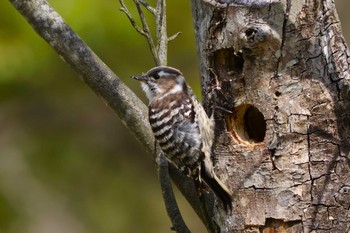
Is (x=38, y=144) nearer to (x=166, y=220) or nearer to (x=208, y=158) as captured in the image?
(x=166, y=220)

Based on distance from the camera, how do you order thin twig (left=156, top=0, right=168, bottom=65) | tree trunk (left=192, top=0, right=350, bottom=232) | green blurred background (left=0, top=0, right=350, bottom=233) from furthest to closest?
green blurred background (left=0, top=0, right=350, bottom=233) < thin twig (left=156, top=0, right=168, bottom=65) < tree trunk (left=192, top=0, right=350, bottom=232)

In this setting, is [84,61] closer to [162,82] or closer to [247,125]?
[162,82]

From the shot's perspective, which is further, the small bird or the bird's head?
the bird's head

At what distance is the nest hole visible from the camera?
4.77 m

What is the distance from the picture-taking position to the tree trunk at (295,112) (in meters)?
4.46

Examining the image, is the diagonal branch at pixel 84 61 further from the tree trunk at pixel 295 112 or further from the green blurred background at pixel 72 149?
the green blurred background at pixel 72 149

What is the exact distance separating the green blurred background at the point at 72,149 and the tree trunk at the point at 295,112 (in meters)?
4.16

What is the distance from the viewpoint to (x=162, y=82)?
5.50 metres

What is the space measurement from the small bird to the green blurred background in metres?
3.19

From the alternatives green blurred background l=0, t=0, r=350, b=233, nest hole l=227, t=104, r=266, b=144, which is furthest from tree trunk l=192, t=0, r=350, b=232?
green blurred background l=0, t=0, r=350, b=233

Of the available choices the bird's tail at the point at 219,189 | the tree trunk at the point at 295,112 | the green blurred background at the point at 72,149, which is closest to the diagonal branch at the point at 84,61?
A: the bird's tail at the point at 219,189

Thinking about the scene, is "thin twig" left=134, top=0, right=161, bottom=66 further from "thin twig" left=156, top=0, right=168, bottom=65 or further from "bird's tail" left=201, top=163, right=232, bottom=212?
"bird's tail" left=201, top=163, right=232, bottom=212

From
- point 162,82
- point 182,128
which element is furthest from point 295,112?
point 162,82

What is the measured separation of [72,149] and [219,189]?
5567 mm
